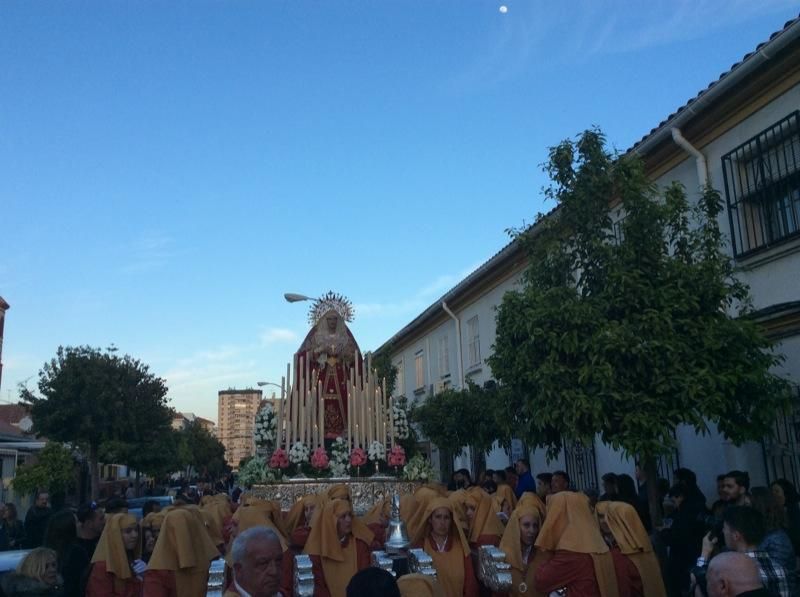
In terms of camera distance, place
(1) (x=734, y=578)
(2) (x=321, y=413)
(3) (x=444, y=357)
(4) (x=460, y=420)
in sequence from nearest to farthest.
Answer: (1) (x=734, y=578)
(2) (x=321, y=413)
(4) (x=460, y=420)
(3) (x=444, y=357)

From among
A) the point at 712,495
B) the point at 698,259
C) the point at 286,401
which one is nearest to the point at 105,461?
the point at 286,401

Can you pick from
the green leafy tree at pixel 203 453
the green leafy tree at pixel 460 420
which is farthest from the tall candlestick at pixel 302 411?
the green leafy tree at pixel 203 453

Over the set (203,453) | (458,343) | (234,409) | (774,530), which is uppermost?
(234,409)

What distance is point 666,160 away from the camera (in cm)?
1178

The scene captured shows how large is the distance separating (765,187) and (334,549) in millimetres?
7703

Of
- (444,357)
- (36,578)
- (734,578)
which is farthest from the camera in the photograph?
(444,357)

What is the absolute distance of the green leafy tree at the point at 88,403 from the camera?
23.9 metres

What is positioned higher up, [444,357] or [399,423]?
[444,357]

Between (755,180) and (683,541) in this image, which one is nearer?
(683,541)

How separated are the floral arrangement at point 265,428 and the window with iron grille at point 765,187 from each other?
23.2ft

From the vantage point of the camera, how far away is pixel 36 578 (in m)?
4.78

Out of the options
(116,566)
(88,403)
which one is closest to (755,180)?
(116,566)

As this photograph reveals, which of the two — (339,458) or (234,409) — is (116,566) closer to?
(339,458)

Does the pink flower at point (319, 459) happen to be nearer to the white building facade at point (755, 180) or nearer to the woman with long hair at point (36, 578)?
the white building facade at point (755, 180)
